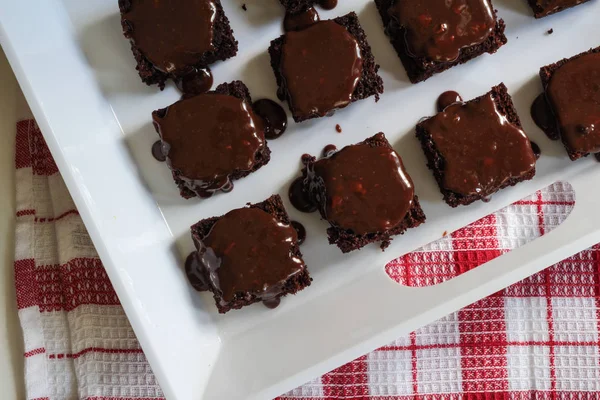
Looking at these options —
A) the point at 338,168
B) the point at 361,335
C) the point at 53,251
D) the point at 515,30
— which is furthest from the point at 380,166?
the point at 53,251

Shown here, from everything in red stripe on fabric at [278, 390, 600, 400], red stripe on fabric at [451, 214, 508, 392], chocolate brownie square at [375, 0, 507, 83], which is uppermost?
chocolate brownie square at [375, 0, 507, 83]

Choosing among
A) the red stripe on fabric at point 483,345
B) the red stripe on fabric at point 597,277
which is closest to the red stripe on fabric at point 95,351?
the red stripe on fabric at point 483,345

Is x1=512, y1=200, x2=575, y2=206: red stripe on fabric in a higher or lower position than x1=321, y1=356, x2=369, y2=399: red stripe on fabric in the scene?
higher

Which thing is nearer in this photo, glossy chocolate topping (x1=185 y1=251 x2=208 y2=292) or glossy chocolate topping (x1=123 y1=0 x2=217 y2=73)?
glossy chocolate topping (x1=123 y1=0 x2=217 y2=73)

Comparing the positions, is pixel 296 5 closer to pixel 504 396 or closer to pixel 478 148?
pixel 478 148

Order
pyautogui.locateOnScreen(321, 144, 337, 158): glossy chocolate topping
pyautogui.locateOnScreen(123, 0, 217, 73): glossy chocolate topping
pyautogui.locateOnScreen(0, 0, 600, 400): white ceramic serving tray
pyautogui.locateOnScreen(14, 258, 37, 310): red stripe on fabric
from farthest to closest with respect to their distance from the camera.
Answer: pyautogui.locateOnScreen(321, 144, 337, 158): glossy chocolate topping → pyautogui.locateOnScreen(14, 258, 37, 310): red stripe on fabric → pyautogui.locateOnScreen(123, 0, 217, 73): glossy chocolate topping → pyautogui.locateOnScreen(0, 0, 600, 400): white ceramic serving tray

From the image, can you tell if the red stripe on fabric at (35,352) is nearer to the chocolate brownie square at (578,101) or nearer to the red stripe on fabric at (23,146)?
the red stripe on fabric at (23,146)

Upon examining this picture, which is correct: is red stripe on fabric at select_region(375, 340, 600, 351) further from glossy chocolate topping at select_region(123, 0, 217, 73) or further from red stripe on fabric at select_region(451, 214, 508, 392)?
glossy chocolate topping at select_region(123, 0, 217, 73)

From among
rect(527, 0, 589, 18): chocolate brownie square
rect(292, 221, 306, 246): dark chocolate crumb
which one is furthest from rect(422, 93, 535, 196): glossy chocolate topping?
rect(292, 221, 306, 246): dark chocolate crumb
